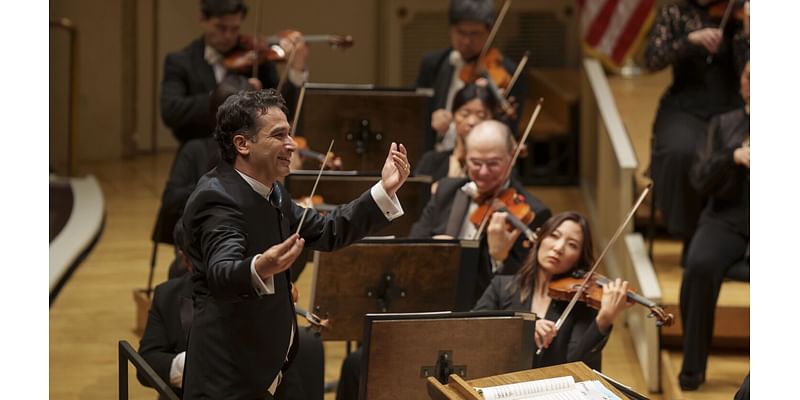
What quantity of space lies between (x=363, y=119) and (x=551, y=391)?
2022mm

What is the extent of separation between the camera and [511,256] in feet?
13.8

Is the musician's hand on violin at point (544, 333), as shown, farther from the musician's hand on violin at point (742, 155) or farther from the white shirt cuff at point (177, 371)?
the musician's hand on violin at point (742, 155)

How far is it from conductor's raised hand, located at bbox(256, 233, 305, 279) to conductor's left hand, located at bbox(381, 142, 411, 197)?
37 centimetres

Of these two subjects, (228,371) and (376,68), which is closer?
(228,371)

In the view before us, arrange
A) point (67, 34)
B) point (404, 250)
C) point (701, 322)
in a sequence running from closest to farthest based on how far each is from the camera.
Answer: point (404, 250) → point (701, 322) → point (67, 34)

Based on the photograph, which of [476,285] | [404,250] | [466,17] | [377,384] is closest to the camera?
[377,384]

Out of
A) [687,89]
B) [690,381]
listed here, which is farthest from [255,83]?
[690,381]

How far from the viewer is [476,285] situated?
13.4 feet

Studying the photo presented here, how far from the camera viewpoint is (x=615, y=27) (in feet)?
25.0

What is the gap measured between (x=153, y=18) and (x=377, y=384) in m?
5.96

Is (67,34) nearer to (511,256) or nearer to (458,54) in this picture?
(458,54)

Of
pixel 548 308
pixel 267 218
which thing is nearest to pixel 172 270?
pixel 548 308

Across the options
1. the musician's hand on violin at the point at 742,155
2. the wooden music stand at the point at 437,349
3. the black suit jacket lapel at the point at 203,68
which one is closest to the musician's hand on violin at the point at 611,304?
the wooden music stand at the point at 437,349

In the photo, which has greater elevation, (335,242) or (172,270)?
(335,242)
